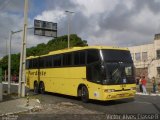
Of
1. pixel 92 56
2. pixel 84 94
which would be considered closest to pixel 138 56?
pixel 84 94

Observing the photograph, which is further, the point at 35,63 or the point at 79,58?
the point at 35,63

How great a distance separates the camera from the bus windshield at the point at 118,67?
755 inches

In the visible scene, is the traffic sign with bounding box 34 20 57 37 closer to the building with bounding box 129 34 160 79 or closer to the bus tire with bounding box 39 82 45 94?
the bus tire with bounding box 39 82 45 94

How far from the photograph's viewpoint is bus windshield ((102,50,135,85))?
1919 cm

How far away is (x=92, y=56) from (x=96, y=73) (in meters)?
1.14

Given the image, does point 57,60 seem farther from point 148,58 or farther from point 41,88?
point 148,58

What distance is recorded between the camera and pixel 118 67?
773 inches

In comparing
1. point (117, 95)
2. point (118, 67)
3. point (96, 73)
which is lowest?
point (117, 95)

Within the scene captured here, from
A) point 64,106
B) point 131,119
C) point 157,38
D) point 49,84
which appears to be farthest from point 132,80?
point 157,38

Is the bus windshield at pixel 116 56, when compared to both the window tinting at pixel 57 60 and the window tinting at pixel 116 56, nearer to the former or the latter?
the window tinting at pixel 116 56

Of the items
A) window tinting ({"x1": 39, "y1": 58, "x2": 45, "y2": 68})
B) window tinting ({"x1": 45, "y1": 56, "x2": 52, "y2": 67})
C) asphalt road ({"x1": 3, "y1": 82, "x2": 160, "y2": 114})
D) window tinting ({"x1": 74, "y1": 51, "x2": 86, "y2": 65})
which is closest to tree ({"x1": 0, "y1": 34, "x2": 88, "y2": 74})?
window tinting ({"x1": 39, "y1": 58, "x2": 45, "y2": 68})

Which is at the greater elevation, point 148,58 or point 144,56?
point 144,56

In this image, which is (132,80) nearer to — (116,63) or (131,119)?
(116,63)

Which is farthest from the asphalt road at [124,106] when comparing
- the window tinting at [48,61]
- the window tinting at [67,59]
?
the window tinting at [48,61]
